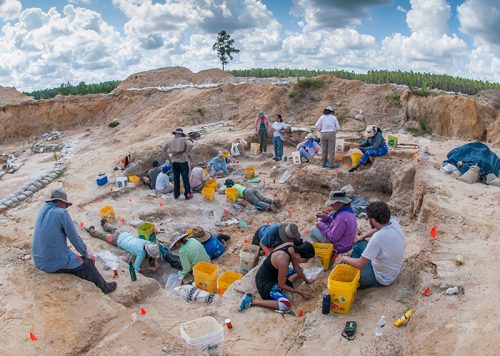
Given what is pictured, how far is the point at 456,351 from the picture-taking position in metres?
3.30

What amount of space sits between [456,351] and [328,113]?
7.22 m

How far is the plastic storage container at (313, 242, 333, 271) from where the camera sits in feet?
18.5

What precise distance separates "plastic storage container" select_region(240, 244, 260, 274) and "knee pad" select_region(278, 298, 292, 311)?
1.35 meters

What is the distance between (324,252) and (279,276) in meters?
1.02

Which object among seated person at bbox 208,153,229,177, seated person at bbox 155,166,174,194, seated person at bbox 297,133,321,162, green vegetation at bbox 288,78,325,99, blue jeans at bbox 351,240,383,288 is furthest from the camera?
green vegetation at bbox 288,78,325,99

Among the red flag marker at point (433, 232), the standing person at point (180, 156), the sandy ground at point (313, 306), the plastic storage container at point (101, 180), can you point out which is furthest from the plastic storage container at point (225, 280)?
the plastic storage container at point (101, 180)

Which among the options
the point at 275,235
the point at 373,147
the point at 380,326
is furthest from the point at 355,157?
the point at 380,326

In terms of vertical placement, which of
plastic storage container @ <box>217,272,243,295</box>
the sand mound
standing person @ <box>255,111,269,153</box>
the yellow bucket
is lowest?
plastic storage container @ <box>217,272,243,295</box>

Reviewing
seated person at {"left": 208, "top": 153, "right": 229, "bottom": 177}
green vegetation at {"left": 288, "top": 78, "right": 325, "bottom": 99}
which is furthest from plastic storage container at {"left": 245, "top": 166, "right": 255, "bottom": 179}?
green vegetation at {"left": 288, "top": 78, "right": 325, "bottom": 99}

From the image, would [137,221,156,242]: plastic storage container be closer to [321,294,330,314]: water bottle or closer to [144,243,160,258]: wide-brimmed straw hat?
[144,243,160,258]: wide-brimmed straw hat

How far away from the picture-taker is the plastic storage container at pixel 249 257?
6168 millimetres

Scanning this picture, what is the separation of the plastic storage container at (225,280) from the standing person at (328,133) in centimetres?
521

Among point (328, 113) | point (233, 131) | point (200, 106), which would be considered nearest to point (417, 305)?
point (328, 113)

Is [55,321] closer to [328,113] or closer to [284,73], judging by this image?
[328,113]
